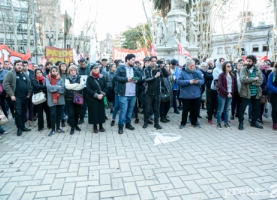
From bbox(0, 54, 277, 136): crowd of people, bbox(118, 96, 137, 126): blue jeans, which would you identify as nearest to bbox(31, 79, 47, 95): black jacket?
Answer: bbox(0, 54, 277, 136): crowd of people

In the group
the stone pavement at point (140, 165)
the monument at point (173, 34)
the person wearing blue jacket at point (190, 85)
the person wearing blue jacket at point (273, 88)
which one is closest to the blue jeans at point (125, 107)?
the stone pavement at point (140, 165)

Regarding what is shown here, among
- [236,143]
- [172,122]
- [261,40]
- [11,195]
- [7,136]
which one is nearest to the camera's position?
[11,195]

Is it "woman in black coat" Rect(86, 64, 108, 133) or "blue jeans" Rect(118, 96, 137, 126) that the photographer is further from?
"woman in black coat" Rect(86, 64, 108, 133)

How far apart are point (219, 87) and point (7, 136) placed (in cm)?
589

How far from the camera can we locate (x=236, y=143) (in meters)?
5.14

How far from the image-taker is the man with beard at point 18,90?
5.75 m

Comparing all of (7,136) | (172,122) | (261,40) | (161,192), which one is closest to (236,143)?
(172,122)

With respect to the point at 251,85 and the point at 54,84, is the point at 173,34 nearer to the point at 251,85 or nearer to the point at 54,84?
the point at 251,85

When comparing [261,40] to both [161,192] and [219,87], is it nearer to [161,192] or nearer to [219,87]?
[219,87]

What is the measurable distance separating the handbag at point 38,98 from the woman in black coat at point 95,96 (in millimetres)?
1244

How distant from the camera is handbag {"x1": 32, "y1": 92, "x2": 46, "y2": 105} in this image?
594 centimetres

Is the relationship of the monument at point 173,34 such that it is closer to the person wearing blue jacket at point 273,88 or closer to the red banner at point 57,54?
the red banner at point 57,54

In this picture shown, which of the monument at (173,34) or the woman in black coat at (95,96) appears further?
the monument at (173,34)

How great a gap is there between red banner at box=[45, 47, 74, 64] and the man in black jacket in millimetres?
5249
